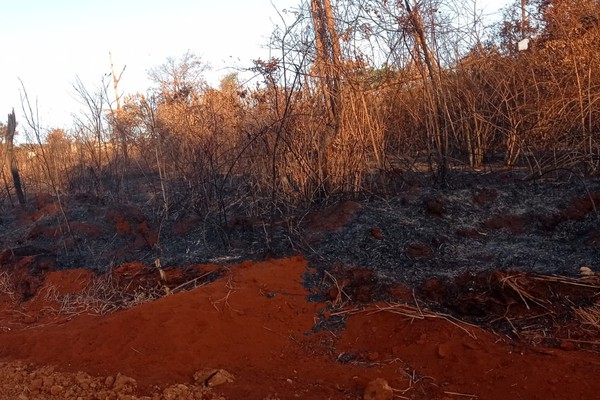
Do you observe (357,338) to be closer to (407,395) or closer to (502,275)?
(407,395)

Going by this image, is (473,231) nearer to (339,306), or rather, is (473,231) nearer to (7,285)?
(339,306)

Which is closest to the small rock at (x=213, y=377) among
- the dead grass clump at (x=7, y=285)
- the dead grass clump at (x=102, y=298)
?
the dead grass clump at (x=102, y=298)

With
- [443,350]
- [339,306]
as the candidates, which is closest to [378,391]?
[443,350]

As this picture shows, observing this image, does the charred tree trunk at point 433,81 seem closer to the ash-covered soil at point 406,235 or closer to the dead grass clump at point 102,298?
the ash-covered soil at point 406,235

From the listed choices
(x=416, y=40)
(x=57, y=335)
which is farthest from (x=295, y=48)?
(x=57, y=335)

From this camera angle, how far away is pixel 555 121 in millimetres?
8062

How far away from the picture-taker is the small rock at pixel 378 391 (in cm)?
383

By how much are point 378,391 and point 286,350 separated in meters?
1.10

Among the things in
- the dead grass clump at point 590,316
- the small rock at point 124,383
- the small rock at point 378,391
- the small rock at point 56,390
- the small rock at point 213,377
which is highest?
the small rock at point 56,390

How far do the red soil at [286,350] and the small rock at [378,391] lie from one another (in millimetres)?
14

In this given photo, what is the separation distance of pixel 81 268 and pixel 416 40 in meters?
5.05

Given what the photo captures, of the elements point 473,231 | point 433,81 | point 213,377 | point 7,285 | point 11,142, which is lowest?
point 213,377

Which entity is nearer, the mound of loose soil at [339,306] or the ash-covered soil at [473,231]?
the mound of loose soil at [339,306]

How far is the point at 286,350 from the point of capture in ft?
15.7
